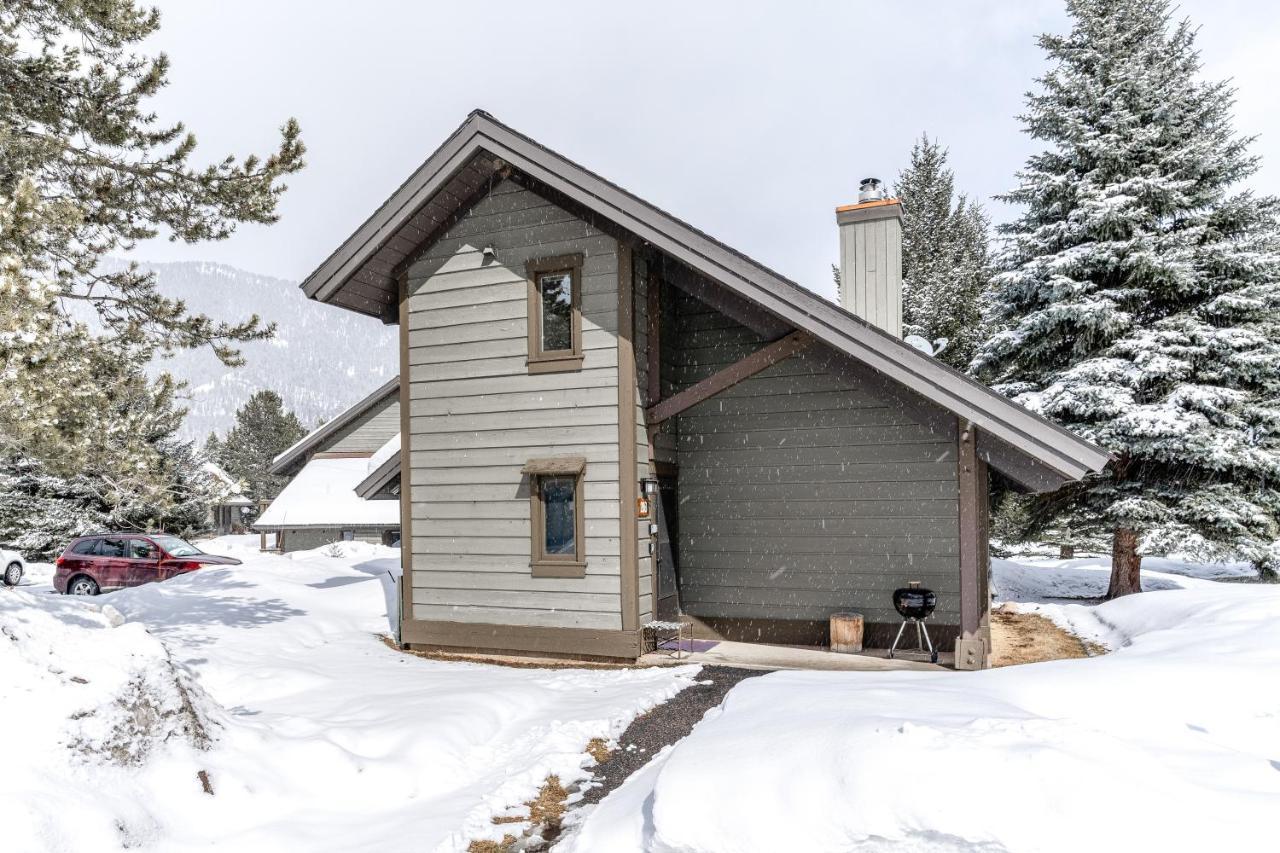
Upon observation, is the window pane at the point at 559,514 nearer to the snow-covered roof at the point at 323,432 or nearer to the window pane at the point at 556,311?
the window pane at the point at 556,311

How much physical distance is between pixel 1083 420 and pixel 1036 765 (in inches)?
498

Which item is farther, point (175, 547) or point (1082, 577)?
point (175, 547)

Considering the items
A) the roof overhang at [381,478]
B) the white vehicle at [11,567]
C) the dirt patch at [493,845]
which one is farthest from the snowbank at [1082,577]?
the white vehicle at [11,567]

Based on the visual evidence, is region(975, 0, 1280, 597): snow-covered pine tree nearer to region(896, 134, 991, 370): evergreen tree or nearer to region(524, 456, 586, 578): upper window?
region(896, 134, 991, 370): evergreen tree

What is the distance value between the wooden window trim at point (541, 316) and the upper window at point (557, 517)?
1.21m

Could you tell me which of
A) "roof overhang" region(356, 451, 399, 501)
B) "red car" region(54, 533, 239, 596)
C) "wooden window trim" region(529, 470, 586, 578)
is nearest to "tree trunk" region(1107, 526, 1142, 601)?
"wooden window trim" region(529, 470, 586, 578)

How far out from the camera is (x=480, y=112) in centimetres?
994

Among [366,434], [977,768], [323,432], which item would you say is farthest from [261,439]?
[977,768]

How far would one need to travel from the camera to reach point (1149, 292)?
1383 centimetres

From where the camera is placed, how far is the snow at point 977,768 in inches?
119

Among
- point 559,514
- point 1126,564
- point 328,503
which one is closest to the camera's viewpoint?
point 559,514

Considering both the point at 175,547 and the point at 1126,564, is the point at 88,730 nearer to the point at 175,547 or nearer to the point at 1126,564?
the point at 1126,564

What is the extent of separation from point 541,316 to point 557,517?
2.64 meters

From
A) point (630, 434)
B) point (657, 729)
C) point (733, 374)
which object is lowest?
point (657, 729)
